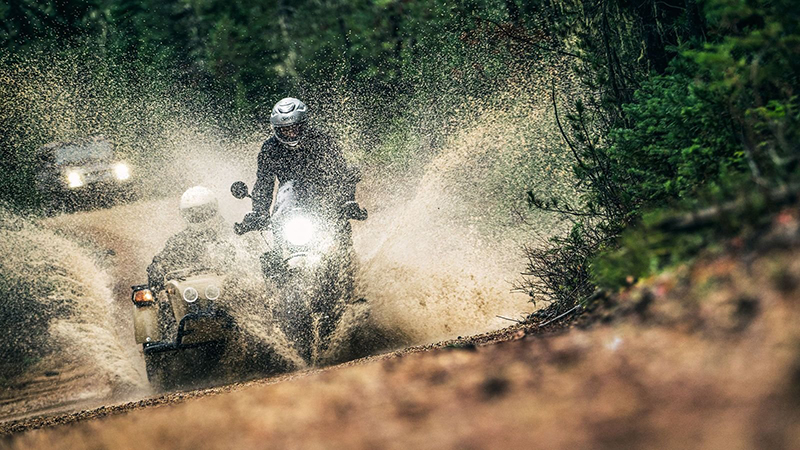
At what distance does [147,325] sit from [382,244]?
143 inches

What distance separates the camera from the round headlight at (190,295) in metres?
8.14

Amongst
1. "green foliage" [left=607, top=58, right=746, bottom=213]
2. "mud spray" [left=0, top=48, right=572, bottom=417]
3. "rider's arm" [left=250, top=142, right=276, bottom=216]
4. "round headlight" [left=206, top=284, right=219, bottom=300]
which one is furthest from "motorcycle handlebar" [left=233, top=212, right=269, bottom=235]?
"green foliage" [left=607, top=58, right=746, bottom=213]

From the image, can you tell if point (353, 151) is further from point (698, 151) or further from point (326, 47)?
point (698, 151)

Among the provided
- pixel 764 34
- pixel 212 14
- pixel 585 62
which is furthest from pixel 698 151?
pixel 212 14

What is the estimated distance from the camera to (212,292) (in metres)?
8.25

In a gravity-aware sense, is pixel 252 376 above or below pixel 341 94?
below

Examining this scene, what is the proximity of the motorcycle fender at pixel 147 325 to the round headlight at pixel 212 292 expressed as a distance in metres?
0.94

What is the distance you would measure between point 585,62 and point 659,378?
17.5 ft

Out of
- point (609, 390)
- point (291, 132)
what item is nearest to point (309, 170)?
point (291, 132)

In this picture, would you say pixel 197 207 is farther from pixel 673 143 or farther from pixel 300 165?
pixel 673 143

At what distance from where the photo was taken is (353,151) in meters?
20.6

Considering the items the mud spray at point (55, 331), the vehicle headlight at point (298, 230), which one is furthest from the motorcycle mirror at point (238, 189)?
the mud spray at point (55, 331)

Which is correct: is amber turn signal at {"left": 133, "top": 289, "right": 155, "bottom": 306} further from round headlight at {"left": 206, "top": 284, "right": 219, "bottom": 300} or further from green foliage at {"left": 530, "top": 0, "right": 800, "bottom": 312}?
green foliage at {"left": 530, "top": 0, "right": 800, "bottom": 312}

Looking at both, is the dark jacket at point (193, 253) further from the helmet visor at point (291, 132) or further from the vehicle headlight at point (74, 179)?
the vehicle headlight at point (74, 179)
